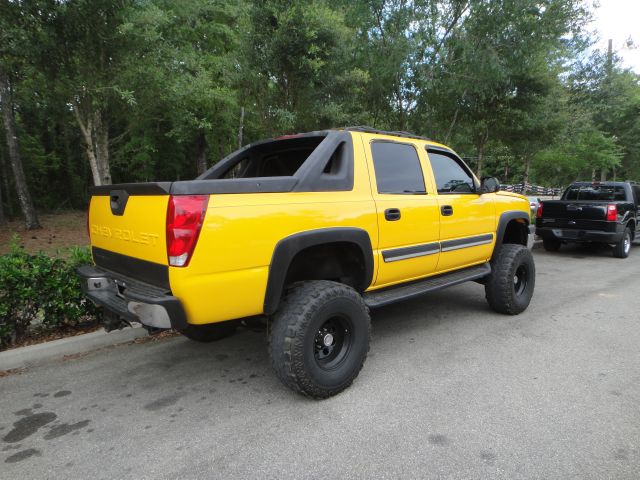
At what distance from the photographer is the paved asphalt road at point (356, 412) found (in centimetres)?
220

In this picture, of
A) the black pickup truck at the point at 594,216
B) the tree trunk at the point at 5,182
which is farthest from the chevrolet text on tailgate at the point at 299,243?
the tree trunk at the point at 5,182

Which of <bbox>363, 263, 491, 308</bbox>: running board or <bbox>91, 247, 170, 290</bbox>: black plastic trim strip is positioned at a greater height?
<bbox>91, 247, 170, 290</bbox>: black plastic trim strip

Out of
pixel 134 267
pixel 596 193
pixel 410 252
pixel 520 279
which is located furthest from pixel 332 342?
pixel 596 193

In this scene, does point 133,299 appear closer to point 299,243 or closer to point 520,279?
point 299,243

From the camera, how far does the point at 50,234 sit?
457 inches

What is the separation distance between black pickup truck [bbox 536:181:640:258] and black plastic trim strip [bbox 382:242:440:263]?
6574mm

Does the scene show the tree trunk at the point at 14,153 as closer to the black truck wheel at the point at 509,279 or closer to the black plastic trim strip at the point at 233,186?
the black plastic trim strip at the point at 233,186

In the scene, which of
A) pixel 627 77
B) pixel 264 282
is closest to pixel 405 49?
pixel 264 282

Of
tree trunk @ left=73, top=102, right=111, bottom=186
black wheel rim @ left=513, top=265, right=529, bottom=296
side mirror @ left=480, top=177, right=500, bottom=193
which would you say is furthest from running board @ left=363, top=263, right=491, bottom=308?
tree trunk @ left=73, top=102, right=111, bottom=186

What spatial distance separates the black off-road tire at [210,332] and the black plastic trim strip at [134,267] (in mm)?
831

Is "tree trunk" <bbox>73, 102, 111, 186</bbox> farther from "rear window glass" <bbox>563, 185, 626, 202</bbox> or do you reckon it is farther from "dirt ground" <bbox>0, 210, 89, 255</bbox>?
"rear window glass" <bbox>563, 185, 626, 202</bbox>

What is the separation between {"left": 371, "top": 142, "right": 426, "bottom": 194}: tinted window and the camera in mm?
3412

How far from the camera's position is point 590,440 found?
2375 millimetres

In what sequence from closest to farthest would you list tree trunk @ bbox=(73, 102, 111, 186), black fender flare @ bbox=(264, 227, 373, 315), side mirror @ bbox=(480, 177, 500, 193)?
black fender flare @ bbox=(264, 227, 373, 315) → side mirror @ bbox=(480, 177, 500, 193) → tree trunk @ bbox=(73, 102, 111, 186)
